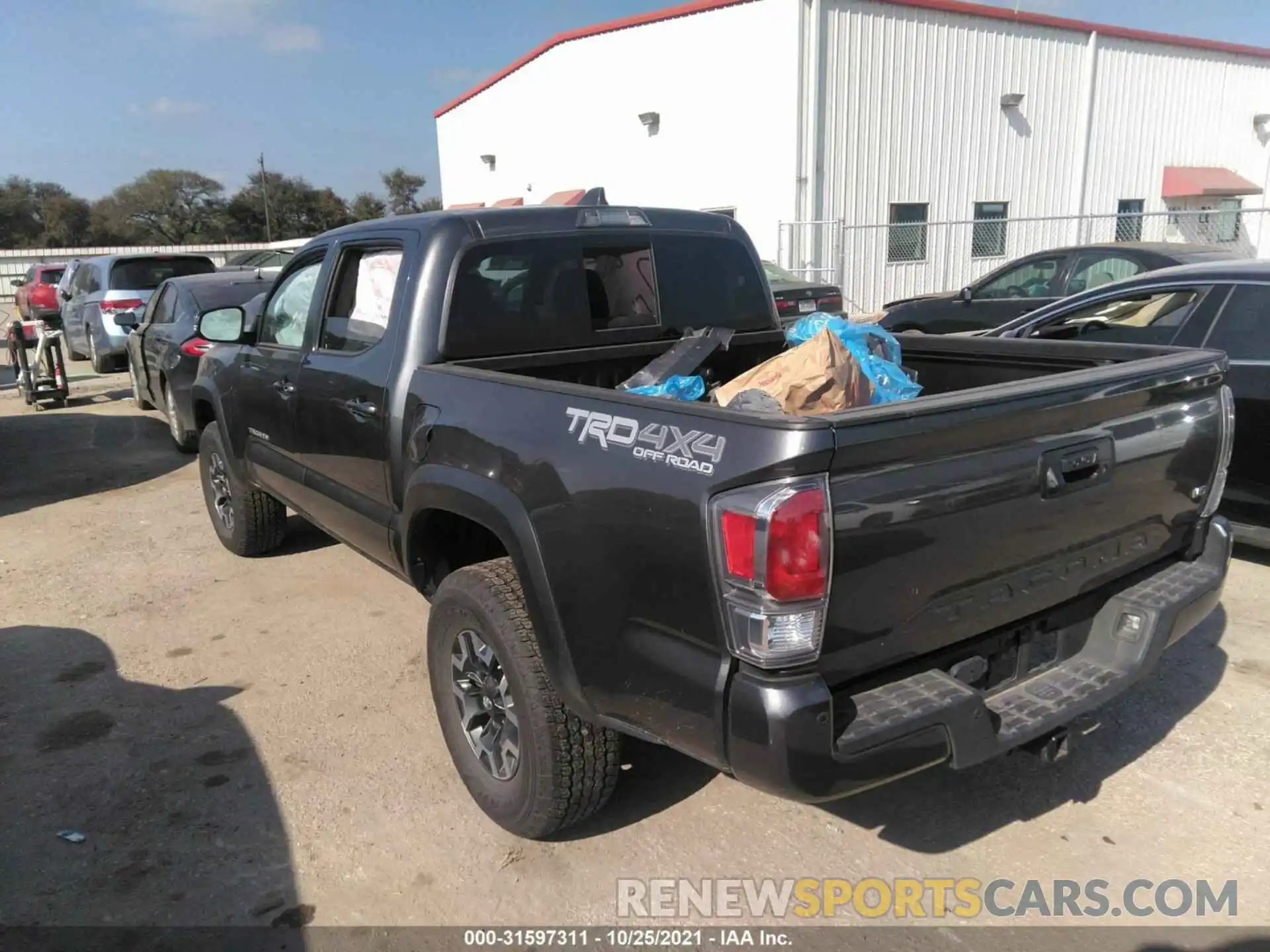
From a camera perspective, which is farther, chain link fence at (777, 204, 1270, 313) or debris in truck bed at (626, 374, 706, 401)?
chain link fence at (777, 204, 1270, 313)

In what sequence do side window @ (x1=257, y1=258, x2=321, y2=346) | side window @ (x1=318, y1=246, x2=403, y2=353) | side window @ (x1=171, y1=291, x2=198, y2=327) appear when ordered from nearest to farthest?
side window @ (x1=318, y1=246, x2=403, y2=353) < side window @ (x1=257, y1=258, x2=321, y2=346) < side window @ (x1=171, y1=291, x2=198, y2=327)

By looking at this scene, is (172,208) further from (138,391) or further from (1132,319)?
(1132,319)

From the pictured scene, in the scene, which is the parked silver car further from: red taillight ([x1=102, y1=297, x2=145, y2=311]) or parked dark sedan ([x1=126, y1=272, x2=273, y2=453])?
parked dark sedan ([x1=126, y1=272, x2=273, y2=453])

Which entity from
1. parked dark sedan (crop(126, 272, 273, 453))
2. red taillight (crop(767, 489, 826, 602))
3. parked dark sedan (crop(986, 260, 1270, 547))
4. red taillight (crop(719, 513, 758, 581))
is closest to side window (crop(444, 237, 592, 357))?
red taillight (crop(719, 513, 758, 581))

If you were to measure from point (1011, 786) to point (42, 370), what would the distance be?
13.1 m

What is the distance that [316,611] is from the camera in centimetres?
514

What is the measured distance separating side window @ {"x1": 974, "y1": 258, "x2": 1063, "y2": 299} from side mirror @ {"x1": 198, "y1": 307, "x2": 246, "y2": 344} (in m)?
7.58

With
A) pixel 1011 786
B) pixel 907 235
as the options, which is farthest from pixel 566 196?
pixel 1011 786

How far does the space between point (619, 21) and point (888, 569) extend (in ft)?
72.5

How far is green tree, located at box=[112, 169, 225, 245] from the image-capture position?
225 feet

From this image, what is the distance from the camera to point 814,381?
3.03 m

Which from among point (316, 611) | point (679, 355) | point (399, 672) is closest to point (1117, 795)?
point (679, 355)

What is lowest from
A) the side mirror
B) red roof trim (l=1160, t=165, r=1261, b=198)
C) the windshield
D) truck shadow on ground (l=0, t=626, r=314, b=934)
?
truck shadow on ground (l=0, t=626, r=314, b=934)

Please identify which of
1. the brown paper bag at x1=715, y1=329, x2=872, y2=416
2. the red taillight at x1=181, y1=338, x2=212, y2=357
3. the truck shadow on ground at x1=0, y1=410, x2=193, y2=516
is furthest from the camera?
the truck shadow on ground at x1=0, y1=410, x2=193, y2=516
